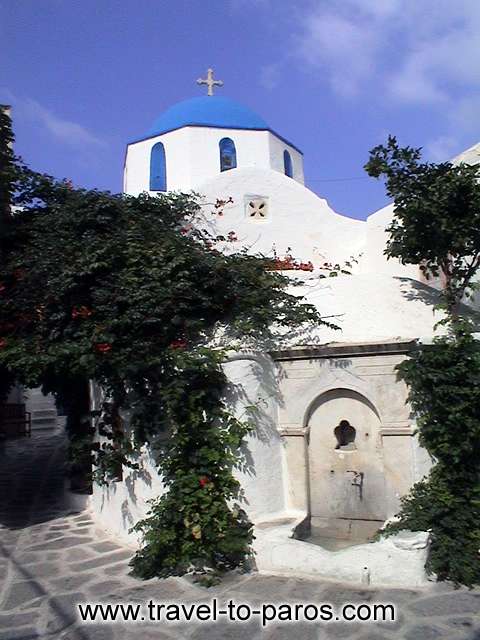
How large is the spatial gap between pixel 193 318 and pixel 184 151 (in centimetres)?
1178

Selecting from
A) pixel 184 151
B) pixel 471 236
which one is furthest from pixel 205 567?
pixel 184 151

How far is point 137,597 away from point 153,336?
114 inches

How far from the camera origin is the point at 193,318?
22.4ft

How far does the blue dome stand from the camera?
58.0 ft

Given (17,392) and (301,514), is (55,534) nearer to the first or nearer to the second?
(301,514)

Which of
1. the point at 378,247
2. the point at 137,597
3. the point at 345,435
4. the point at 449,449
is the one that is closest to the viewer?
the point at 137,597

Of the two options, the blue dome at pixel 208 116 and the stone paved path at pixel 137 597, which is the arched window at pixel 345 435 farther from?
the blue dome at pixel 208 116

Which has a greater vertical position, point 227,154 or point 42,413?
point 227,154

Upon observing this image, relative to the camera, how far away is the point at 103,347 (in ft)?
20.1

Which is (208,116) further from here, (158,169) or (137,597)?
(137,597)

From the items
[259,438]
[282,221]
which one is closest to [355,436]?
[259,438]

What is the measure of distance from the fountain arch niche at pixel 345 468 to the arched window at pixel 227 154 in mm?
12686

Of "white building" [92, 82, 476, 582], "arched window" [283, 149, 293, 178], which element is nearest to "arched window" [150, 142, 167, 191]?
"arched window" [283, 149, 293, 178]

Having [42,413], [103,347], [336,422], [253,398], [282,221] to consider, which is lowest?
[42,413]
